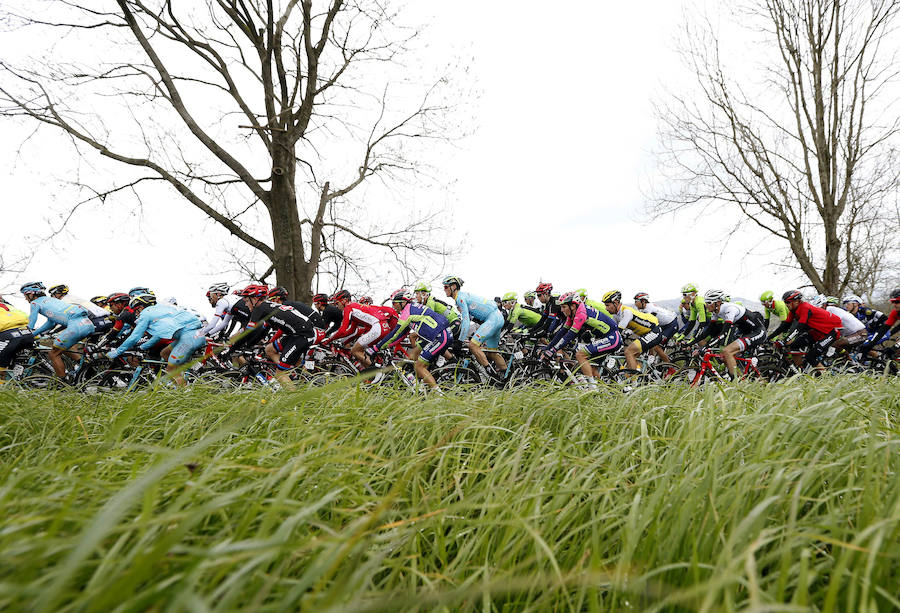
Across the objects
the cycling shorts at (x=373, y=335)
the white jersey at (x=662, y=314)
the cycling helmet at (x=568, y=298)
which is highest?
the cycling helmet at (x=568, y=298)

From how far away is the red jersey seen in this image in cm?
1123

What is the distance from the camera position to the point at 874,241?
27.5m

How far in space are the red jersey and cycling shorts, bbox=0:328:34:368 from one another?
1494 centimetres

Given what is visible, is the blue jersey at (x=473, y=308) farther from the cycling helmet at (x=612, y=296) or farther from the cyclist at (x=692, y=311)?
the cyclist at (x=692, y=311)

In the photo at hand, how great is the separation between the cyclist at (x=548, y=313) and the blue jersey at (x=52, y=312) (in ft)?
30.1

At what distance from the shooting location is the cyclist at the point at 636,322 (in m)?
11.1

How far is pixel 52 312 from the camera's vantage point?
10555 mm

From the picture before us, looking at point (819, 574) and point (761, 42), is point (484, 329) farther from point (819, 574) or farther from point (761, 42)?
point (761, 42)

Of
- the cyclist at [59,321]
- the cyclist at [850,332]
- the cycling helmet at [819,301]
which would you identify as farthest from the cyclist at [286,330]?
the cycling helmet at [819,301]

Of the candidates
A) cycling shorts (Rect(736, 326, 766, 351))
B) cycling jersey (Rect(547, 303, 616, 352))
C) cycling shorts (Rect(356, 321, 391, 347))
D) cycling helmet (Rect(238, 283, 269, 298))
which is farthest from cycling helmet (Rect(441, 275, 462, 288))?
cycling shorts (Rect(736, 326, 766, 351))

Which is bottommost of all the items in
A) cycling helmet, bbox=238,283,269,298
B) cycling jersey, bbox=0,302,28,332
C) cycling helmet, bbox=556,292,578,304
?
cycling jersey, bbox=0,302,28,332

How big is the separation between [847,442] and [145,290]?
11.7m

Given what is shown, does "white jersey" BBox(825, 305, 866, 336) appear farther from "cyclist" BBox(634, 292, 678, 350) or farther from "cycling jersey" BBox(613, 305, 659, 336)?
"cycling jersey" BBox(613, 305, 659, 336)

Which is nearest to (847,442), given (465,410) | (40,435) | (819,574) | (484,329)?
(819,574)
